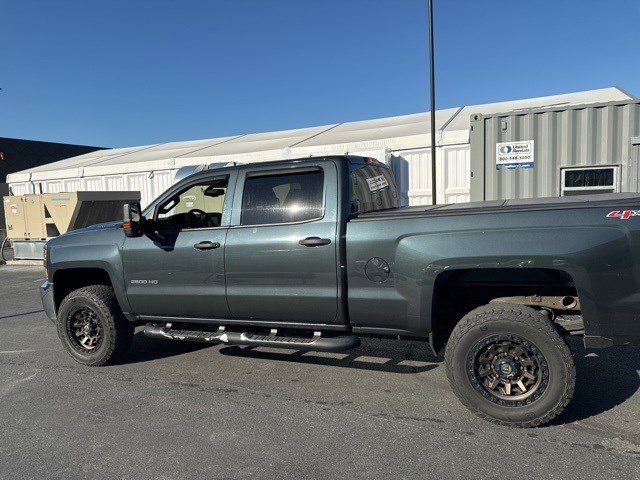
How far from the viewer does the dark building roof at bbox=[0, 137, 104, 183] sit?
3183cm

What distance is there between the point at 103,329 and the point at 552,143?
6.97 m

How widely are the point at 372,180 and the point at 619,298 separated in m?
2.18

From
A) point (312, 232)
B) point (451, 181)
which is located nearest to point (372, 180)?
point (312, 232)

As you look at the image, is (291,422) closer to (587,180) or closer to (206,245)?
(206,245)

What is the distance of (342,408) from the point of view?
3869mm

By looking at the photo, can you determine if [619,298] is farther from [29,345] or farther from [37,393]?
[29,345]

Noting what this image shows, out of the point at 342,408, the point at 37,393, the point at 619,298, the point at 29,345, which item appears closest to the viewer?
the point at 619,298

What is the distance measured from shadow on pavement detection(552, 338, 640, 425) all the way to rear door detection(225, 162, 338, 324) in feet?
6.46

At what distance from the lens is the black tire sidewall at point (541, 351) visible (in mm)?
3303

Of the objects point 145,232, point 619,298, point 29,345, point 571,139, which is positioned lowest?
point 29,345

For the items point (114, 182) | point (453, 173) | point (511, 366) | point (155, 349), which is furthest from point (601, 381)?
point (114, 182)

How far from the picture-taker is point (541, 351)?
334cm

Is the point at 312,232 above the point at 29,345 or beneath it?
above

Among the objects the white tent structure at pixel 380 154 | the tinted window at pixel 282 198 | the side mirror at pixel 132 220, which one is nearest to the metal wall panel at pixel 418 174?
the white tent structure at pixel 380 154
